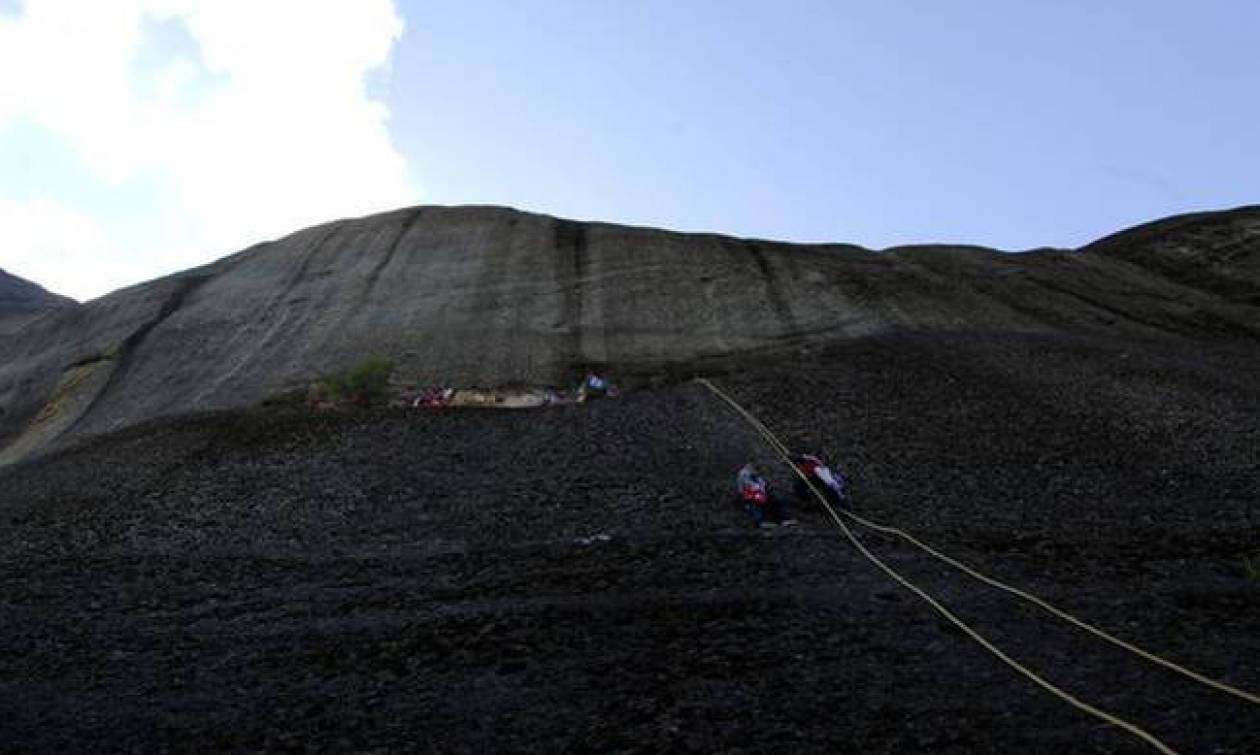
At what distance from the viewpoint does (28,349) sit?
2823 cm

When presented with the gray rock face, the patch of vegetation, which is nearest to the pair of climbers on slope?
the gray rock face

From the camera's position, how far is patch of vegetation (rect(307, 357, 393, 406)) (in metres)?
17.7

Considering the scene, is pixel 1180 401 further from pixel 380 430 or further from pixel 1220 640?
pixel 380 430

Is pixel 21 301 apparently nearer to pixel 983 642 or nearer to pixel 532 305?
pixel 532 305

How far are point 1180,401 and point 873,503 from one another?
18.3 ft

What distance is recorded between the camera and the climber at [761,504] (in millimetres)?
11156

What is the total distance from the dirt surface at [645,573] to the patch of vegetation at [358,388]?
151 centimetres

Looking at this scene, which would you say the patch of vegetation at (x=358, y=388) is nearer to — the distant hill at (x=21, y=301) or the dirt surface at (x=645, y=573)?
the dirt surface at (x=645, y=573)

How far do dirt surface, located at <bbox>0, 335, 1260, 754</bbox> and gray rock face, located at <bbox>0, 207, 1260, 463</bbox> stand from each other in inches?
125

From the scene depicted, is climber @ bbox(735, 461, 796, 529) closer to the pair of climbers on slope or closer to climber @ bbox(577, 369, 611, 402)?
the pair of climbers on slope

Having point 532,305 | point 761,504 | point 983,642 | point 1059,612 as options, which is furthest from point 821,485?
point 532,305

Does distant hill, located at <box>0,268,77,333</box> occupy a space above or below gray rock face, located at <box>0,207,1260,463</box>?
above

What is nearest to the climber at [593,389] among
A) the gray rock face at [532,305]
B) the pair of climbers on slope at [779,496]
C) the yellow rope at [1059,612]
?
the gray rock face at [532,305]

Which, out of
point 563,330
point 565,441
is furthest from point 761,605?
point 563,330
